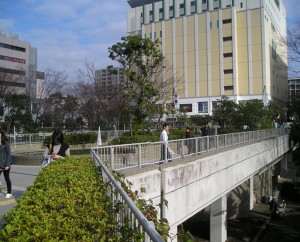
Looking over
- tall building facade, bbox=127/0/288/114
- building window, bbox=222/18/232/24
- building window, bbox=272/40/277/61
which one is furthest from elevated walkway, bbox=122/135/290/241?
building window, bbox=272/40/277/61

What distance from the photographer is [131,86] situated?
20.3 m

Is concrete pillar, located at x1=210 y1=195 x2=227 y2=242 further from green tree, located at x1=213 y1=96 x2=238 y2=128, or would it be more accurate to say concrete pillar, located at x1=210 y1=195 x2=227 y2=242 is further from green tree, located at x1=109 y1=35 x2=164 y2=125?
green tree, located at x1=213 y1=96 x2=238 y2=128

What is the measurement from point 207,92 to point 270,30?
1849 centimetres

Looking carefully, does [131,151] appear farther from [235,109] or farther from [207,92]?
[207,92]

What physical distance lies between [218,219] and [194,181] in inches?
286

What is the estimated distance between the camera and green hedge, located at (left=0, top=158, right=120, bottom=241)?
2939mm

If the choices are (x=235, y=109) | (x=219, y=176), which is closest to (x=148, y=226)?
(x=219, y=176)

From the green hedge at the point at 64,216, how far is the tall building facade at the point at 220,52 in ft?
181

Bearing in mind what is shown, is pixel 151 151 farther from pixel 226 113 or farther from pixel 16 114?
pixel 16 114

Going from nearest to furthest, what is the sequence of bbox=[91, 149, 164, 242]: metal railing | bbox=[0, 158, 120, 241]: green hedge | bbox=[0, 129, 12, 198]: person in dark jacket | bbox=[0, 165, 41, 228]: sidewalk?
bbox=[91, 149, 164, 242]: metal railing → bbox=[0, 158, 120, 241]: green hedge → bbox=[0, 165, 41, 228]: sidewalk → bbox=[0, 129, 12, 198]: person in dark jacket

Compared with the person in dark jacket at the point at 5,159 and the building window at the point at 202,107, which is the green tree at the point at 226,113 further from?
the building window at the point at 202,107

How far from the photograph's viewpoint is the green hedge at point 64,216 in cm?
294

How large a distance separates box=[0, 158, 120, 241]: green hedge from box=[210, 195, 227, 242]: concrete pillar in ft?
42.5

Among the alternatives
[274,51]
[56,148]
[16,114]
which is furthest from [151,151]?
[274,51]
